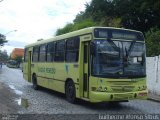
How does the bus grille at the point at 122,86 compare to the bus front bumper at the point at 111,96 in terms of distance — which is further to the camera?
the bus grille at the point at 122,86

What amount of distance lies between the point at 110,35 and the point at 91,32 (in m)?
0.70

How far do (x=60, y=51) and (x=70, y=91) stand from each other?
2509 millimetres

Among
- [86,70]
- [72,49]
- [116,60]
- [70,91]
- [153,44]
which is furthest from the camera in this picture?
[153,44]

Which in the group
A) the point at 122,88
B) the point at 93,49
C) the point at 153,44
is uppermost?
the point at 153,44

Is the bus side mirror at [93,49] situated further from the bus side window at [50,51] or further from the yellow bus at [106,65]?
the bus side window at [50,51]

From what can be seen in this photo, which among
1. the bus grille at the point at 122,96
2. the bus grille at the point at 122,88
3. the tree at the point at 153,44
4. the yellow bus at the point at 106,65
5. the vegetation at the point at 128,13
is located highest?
the vegetation at the point at 128,13

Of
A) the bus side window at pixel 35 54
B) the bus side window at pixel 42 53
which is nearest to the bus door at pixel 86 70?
the bus side window at pixel 42 53

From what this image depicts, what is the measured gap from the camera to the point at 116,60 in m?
15.1

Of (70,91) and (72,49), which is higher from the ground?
(72,49)

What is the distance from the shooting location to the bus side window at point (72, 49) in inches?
664

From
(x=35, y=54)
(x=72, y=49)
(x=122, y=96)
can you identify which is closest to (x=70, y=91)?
(x=72, y=49)

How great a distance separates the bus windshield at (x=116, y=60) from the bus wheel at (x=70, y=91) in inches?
89.6

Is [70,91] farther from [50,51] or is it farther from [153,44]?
[153,44]

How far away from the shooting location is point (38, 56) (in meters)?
24.0
